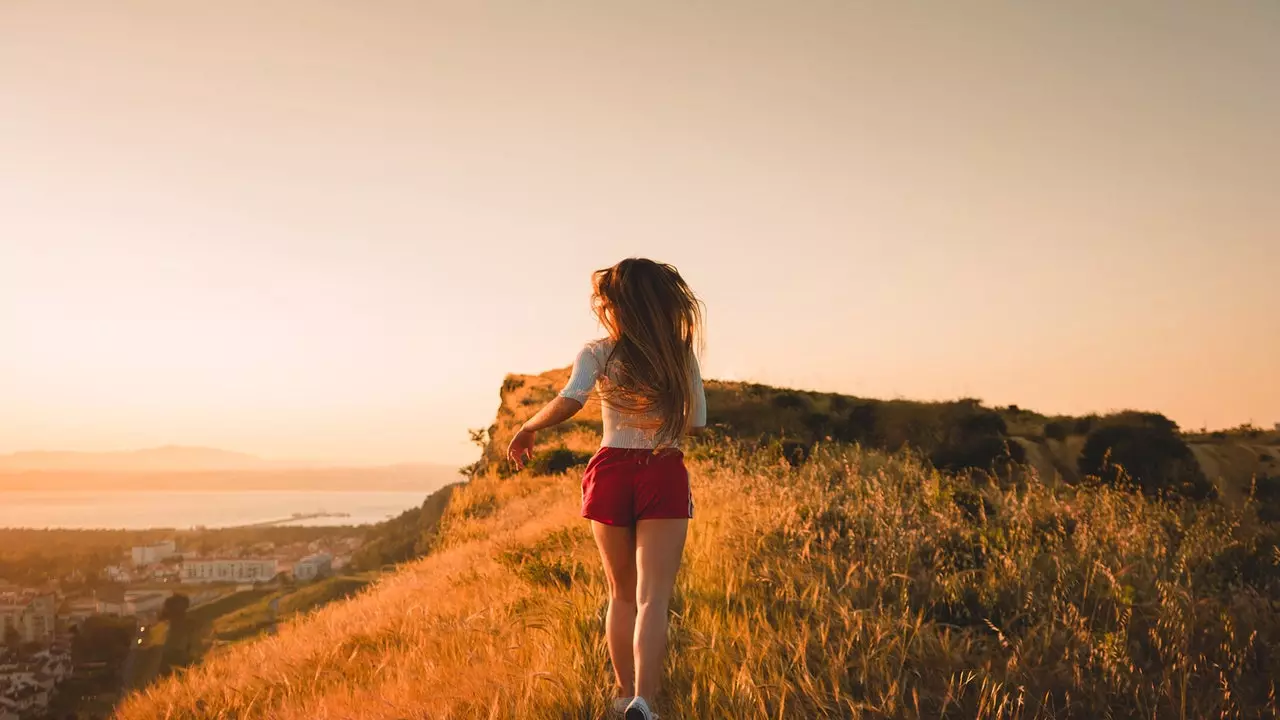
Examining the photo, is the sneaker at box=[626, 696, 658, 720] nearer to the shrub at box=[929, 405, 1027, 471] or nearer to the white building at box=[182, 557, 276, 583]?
the shrub at box=[929, 405, 1027, 471]

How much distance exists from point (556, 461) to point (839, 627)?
37.1 ft

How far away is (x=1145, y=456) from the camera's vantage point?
12.2 m

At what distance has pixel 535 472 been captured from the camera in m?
15.4

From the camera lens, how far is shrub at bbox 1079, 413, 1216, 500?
36.6 ft

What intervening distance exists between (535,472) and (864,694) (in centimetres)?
1202

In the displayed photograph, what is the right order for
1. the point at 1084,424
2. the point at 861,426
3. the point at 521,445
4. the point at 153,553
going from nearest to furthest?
the point at 521,445 → the point at 1084,424 → the point at 861,426 → the point at 153,553

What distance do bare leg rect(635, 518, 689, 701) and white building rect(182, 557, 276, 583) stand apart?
1712 cm

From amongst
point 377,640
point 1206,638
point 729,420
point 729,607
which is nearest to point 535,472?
point 729,420

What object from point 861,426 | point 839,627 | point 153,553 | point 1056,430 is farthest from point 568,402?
point 153,553

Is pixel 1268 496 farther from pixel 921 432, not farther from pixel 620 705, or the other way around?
pixel 620 705

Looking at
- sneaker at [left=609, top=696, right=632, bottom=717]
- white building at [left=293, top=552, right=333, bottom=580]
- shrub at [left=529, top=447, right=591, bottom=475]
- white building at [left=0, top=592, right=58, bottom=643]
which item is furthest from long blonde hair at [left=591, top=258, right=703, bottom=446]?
white building at [left=293, top=552, right=333, bottom=580]

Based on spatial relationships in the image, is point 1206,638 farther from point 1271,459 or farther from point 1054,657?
point 1271,459

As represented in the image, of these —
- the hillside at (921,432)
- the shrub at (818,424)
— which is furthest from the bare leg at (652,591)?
the shrub at (818,424)

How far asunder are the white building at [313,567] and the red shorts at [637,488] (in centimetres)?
1403
